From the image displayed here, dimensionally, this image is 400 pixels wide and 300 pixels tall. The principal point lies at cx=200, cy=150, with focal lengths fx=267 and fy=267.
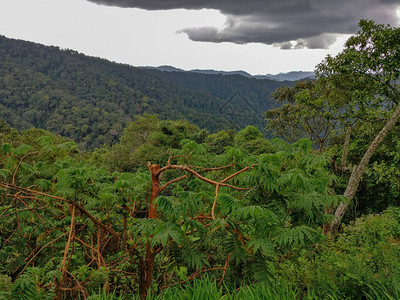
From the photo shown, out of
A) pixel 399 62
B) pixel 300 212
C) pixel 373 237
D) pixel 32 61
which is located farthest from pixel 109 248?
pixel 32 61

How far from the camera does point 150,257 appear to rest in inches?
90.7

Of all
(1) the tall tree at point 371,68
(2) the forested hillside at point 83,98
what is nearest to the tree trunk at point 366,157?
(1) the tall tree at point 371,68

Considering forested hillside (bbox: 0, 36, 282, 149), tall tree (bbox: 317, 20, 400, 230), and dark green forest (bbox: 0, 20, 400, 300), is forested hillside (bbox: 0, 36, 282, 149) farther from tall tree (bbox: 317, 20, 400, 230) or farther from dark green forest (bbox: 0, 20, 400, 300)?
tall tree (bbox: 317, 20, 400, 230)

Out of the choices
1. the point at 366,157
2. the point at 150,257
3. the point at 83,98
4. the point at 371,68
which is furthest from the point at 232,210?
the point at 83,98

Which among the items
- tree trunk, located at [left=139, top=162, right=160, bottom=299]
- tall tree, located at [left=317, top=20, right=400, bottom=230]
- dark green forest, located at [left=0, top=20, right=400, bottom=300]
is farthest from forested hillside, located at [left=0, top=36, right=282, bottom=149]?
tree trunk, located at [left=139, top=162, right=160, bottom=299]

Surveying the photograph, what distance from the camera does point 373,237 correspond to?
5.05 metres

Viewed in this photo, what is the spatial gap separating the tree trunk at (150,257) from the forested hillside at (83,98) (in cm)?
7401

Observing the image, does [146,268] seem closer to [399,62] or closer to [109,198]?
[109,198]

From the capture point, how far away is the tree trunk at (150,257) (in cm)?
230

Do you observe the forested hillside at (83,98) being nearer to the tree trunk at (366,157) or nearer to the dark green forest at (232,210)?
the dark green forest at (232,210)

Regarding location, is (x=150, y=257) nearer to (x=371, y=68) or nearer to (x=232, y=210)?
(x=232, y=210)

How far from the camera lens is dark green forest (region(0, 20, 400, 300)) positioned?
2170mm

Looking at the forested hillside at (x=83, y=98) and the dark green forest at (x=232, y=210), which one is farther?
the forested hillside at (x=83, y=98)

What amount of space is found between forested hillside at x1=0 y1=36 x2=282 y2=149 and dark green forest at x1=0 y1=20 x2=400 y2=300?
6778 cm
